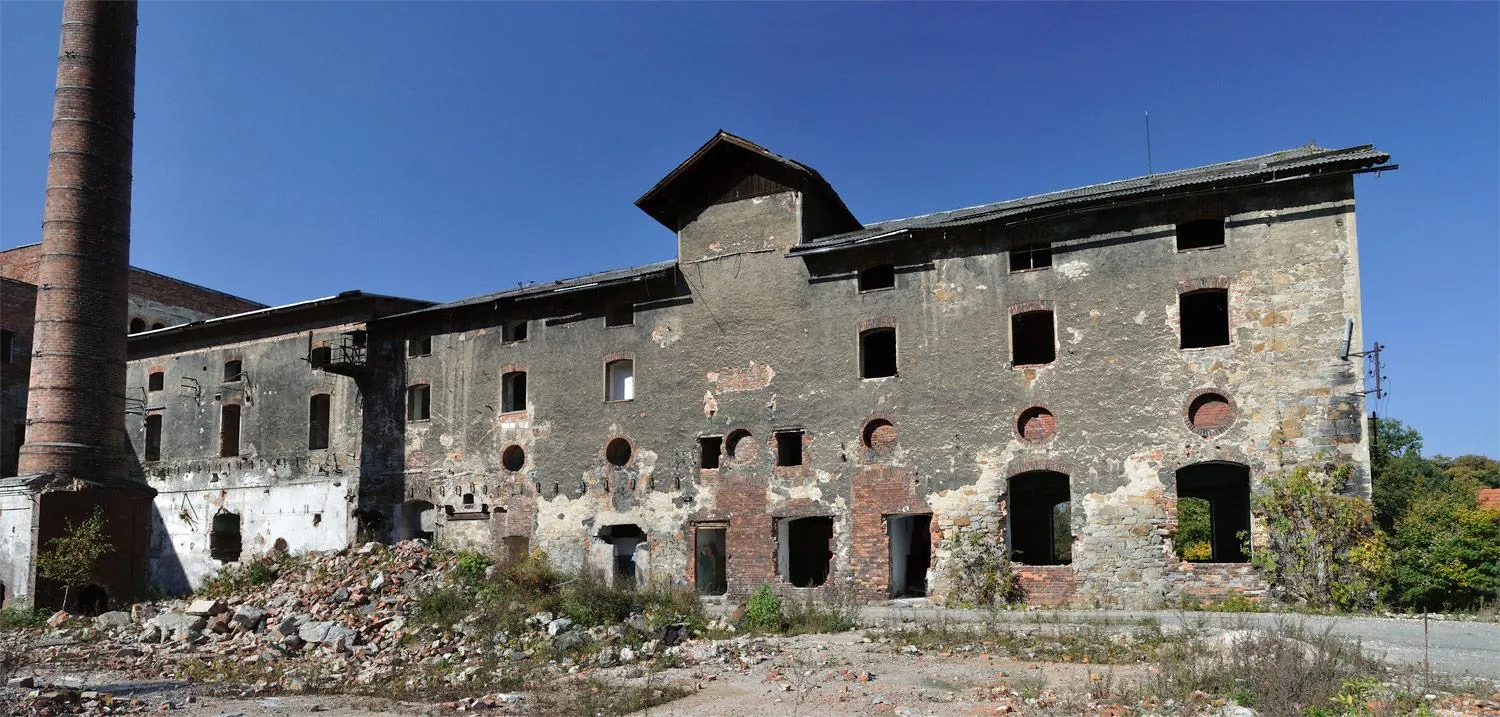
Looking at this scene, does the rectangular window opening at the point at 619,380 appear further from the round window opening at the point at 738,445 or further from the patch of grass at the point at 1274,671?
the patch of grass at the point at 1274,671

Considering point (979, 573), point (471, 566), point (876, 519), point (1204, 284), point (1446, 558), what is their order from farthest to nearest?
1. point (471, 566)
2. point (876, 519)
3. point (979, 573)
4. point (1204, 284)
5. point (1446, 558)

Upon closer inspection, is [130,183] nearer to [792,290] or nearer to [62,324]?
[62,324]

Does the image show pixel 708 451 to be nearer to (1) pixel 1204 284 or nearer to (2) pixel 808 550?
(2) pixel 808 550

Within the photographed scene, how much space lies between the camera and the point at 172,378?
29531 millimetres

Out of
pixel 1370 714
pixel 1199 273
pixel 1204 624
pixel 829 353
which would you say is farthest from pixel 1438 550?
pixel 829 353

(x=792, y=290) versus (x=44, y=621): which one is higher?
(x=792, y=290)

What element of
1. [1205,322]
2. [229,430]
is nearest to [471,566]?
[229,430]

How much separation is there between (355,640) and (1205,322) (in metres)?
16.9

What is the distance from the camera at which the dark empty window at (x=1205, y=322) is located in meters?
20.0

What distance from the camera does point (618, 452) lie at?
2314 centimetres

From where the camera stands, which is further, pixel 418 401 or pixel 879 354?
pixel 418 401

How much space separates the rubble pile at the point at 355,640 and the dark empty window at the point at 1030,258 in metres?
8.57

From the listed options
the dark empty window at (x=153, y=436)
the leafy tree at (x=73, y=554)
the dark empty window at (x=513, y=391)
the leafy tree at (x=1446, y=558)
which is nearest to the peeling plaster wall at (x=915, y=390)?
the dark empty window at (x=513, y=391)

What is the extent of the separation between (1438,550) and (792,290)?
467 inches
